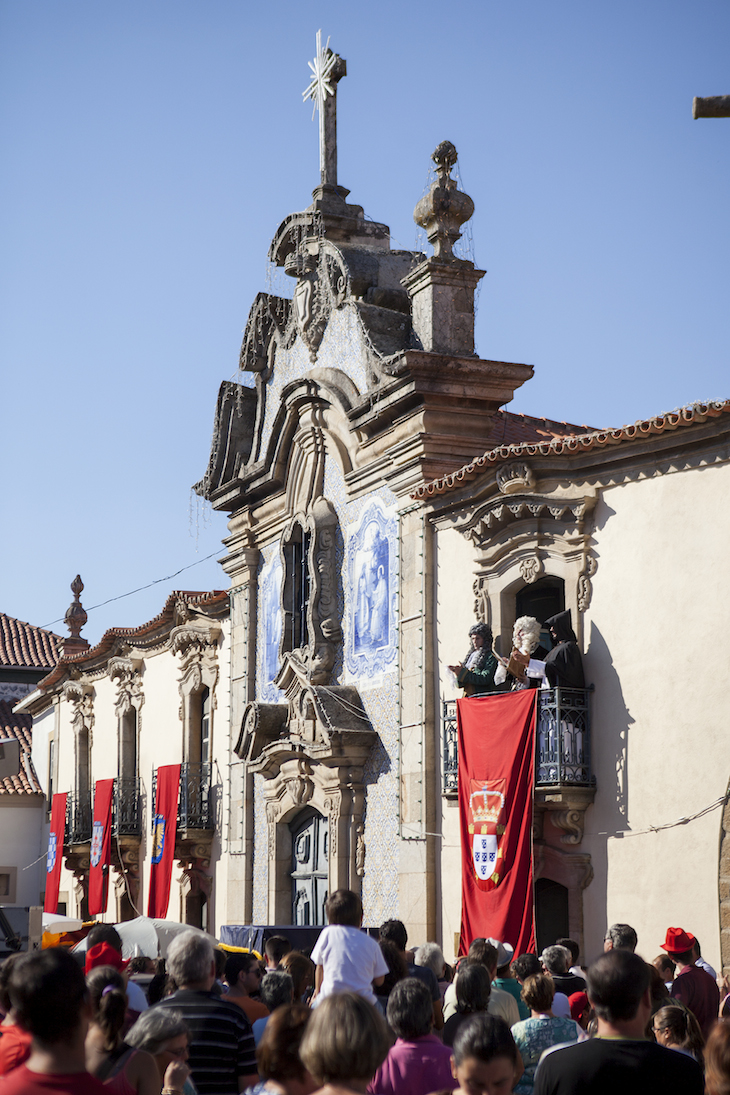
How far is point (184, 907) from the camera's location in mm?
23797

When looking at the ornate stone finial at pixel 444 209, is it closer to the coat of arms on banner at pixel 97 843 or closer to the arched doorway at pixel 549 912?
the arched doorway at pixel 549 912

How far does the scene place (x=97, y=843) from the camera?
2775 cm

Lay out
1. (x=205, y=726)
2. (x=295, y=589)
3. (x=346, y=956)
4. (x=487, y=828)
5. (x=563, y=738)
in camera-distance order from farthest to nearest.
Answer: (x=205, y=726) < (x=295, y=589) < (x=487, y=828) < (x=563, y=738) < (x=346, y=956)

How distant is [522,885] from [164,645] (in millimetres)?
13738

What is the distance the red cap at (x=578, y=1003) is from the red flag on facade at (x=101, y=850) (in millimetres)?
19838

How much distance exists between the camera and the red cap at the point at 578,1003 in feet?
27.9

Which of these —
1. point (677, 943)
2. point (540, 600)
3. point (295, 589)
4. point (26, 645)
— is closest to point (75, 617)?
point (26, 645)

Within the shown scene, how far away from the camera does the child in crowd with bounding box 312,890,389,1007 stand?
7.50 metres

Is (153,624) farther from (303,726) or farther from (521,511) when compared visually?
(521,511)

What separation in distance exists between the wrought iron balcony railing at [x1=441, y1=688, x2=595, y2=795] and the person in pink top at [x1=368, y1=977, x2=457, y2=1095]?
7.67m

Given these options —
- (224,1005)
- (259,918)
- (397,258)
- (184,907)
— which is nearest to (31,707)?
(184,907)

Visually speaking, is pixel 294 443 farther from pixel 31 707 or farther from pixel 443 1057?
pixel 31 707

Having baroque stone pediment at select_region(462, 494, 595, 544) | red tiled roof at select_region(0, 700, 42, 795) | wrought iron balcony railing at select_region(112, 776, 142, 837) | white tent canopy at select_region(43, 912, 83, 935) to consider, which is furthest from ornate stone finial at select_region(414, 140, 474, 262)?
red tiled roof at select_region(0, 700, 42, 795)

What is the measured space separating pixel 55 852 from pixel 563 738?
20704 mm
